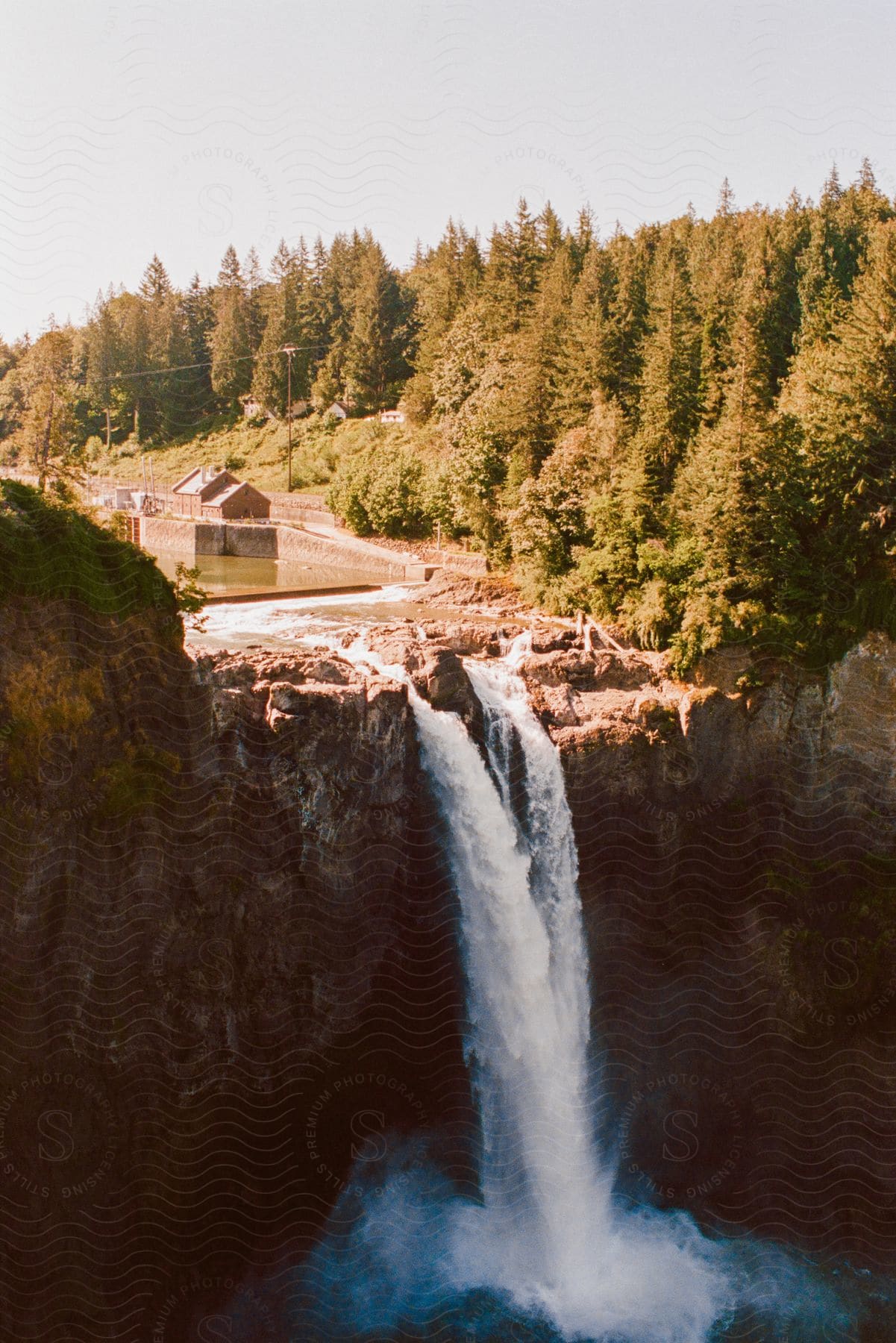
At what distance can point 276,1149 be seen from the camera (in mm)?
18078

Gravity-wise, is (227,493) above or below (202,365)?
below

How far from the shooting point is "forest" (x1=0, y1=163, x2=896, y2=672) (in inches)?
1017

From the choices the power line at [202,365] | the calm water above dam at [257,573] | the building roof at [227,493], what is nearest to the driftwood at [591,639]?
the calm water above dam at [257,573]

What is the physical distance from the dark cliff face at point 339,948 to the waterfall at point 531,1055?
0.60m

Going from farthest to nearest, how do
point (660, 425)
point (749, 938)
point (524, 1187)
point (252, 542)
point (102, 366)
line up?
1. point (102, 366)
2. point (252, 542)
3. point (660, 425)
4. point (749, 938)
5. point (524, 1187)

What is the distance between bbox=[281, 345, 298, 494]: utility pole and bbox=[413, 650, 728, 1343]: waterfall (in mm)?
40523

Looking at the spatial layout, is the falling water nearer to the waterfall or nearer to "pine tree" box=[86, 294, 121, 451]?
the waterfall

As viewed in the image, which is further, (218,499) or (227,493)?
(227,493)

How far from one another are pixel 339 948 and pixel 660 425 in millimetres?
19793

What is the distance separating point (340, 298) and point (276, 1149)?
69.2 meters

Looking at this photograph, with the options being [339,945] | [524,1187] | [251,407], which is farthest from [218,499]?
[524,1187]

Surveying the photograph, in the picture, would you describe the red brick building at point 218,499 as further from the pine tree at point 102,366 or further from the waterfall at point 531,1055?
the waterfall at point 531,1055

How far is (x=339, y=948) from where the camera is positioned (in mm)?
19438

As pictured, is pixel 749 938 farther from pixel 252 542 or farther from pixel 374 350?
pixel 374 350
